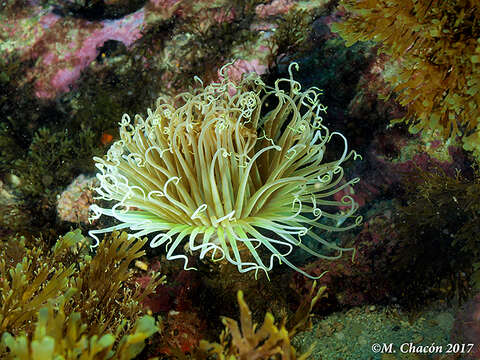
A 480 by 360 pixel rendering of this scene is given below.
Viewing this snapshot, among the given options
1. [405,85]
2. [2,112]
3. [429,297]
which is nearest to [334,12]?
[405,85]

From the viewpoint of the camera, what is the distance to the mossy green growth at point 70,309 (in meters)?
1.73

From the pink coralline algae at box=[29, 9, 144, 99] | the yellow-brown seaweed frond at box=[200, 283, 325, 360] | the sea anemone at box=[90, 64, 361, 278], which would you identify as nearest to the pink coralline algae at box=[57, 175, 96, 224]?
the sea anemone at box=[90, 64, 361, 278]

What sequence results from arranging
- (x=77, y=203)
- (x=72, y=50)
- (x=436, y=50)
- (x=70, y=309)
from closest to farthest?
(x=436, y=50), (x=70, y=309), (x=77, y=203), (x=72, y=50)

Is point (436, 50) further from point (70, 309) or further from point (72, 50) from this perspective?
point (72, 50)

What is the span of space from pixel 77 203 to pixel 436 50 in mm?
3389

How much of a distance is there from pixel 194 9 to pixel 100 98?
1.58 meters

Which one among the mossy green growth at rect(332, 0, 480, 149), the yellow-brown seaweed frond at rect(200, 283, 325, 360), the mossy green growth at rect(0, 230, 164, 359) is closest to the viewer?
the mossy green growth at rect(0, 230, 164, 359)

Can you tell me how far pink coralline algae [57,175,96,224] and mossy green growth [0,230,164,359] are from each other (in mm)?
555

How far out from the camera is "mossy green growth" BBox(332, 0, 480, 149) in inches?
78.5

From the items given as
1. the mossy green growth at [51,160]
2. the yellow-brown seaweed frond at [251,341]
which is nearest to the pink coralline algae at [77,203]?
the mossy green growth at [51,160]

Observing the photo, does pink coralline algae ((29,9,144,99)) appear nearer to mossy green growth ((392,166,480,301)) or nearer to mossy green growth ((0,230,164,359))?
mossy green growth ((0,230,164,359))

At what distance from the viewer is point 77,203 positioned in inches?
145

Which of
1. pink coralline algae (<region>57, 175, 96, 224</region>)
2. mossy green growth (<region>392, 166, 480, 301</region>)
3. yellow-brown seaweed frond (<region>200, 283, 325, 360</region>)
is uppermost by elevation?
yellow-brown seaweed frond (<region>200, 283, 325, 360</region>)

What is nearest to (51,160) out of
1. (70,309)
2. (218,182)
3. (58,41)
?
(58,41)
